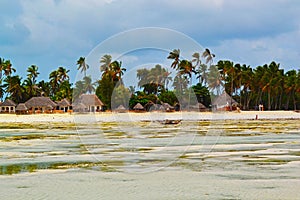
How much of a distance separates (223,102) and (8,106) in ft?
115

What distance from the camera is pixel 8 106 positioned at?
84062mm

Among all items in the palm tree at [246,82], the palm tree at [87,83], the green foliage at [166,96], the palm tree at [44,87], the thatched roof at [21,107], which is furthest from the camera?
the palm tree at [44,87]

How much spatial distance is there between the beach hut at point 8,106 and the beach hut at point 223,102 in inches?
1283

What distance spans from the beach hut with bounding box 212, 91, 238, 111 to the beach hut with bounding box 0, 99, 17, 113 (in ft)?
107

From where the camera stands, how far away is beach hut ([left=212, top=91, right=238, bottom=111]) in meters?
83.4

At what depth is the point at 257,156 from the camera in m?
17.4

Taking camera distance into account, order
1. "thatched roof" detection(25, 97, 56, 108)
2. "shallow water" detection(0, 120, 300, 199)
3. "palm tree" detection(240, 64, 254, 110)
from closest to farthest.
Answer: "shallow water" detection(0, 120, 300, 199), "thatched roof" detection(25, 97, 56, 108), "palm tree" detection(240, 64, 254, 110)

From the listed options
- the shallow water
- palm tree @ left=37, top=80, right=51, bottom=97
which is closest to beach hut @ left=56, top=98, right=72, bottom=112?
palm tree @ left=37, top=80, right=51, bottom=97

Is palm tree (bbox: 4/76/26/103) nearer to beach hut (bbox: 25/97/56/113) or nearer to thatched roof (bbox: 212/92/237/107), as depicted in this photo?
beach hut (bbox: 25/97/56/113)

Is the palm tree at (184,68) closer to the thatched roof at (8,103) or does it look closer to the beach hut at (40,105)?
the beach hut at (40,105)

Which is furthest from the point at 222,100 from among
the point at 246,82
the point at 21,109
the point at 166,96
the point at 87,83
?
the point at 87,83

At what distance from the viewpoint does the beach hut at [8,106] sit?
276 ft

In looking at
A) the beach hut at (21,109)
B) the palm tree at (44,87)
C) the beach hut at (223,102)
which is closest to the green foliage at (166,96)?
the beach hut at (223,102)

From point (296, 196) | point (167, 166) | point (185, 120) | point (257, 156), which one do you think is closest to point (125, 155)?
point (167, 166)
